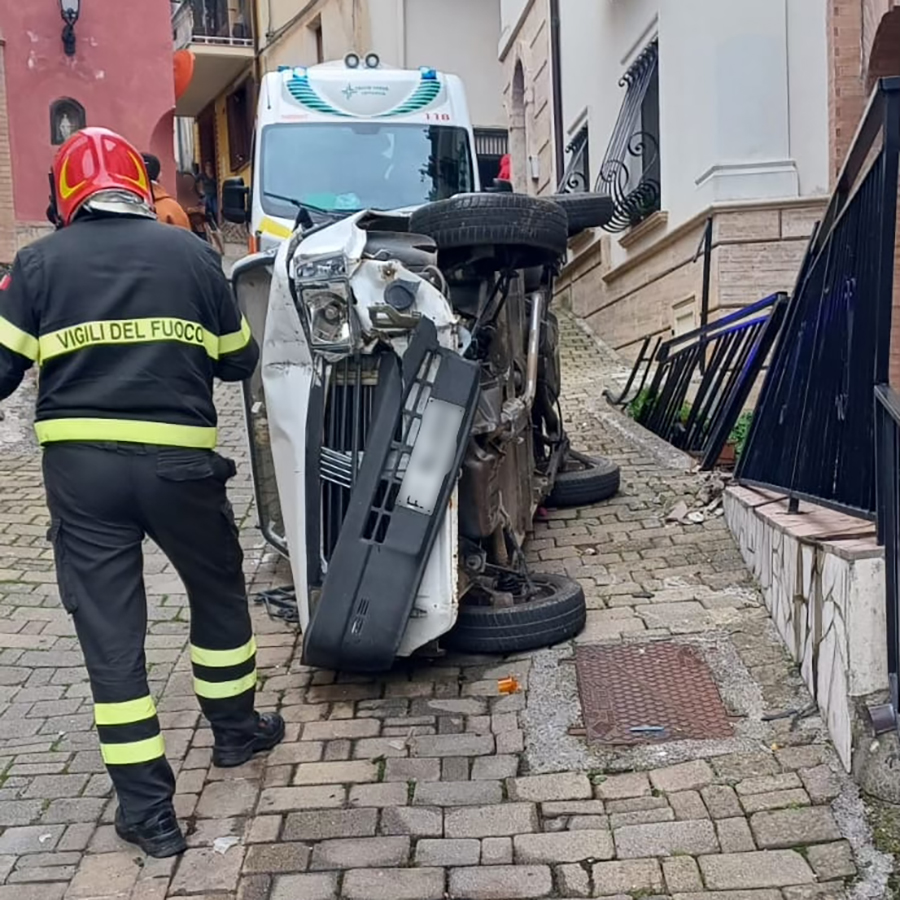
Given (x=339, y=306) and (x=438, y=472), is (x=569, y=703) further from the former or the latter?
(x=339, y=306)

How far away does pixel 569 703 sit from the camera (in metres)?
3.85

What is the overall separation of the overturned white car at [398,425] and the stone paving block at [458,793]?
0.61 metres

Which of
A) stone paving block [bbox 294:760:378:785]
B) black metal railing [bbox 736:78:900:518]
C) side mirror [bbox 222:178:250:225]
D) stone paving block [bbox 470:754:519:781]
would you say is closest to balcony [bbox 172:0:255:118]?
side mirror [bbox 222:178:250:225]

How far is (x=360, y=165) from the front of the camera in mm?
9062

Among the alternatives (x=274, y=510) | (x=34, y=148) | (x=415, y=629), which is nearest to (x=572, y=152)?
(x=34, y=148)

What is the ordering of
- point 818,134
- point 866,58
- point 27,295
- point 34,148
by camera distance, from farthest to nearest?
1. point 34,148
2. point 818,134
3. point 866,58
4. point 27,295

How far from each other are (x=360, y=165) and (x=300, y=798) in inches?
261

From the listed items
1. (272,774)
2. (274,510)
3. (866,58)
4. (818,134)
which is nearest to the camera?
(272,774)

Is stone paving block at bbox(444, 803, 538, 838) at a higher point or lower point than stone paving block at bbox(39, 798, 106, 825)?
higher

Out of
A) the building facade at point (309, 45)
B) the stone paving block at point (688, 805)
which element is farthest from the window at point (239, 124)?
the stone paving block at point (688, 805)

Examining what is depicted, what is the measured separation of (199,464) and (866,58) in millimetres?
6526

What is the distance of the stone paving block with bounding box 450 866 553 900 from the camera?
2.79 meters

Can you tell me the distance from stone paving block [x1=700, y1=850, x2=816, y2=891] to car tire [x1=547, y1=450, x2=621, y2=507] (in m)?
3.60

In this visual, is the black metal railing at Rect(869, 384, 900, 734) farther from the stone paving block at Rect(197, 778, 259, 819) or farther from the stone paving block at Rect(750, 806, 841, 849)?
the stone paving block at Rect(197, 778, 259, 819)
